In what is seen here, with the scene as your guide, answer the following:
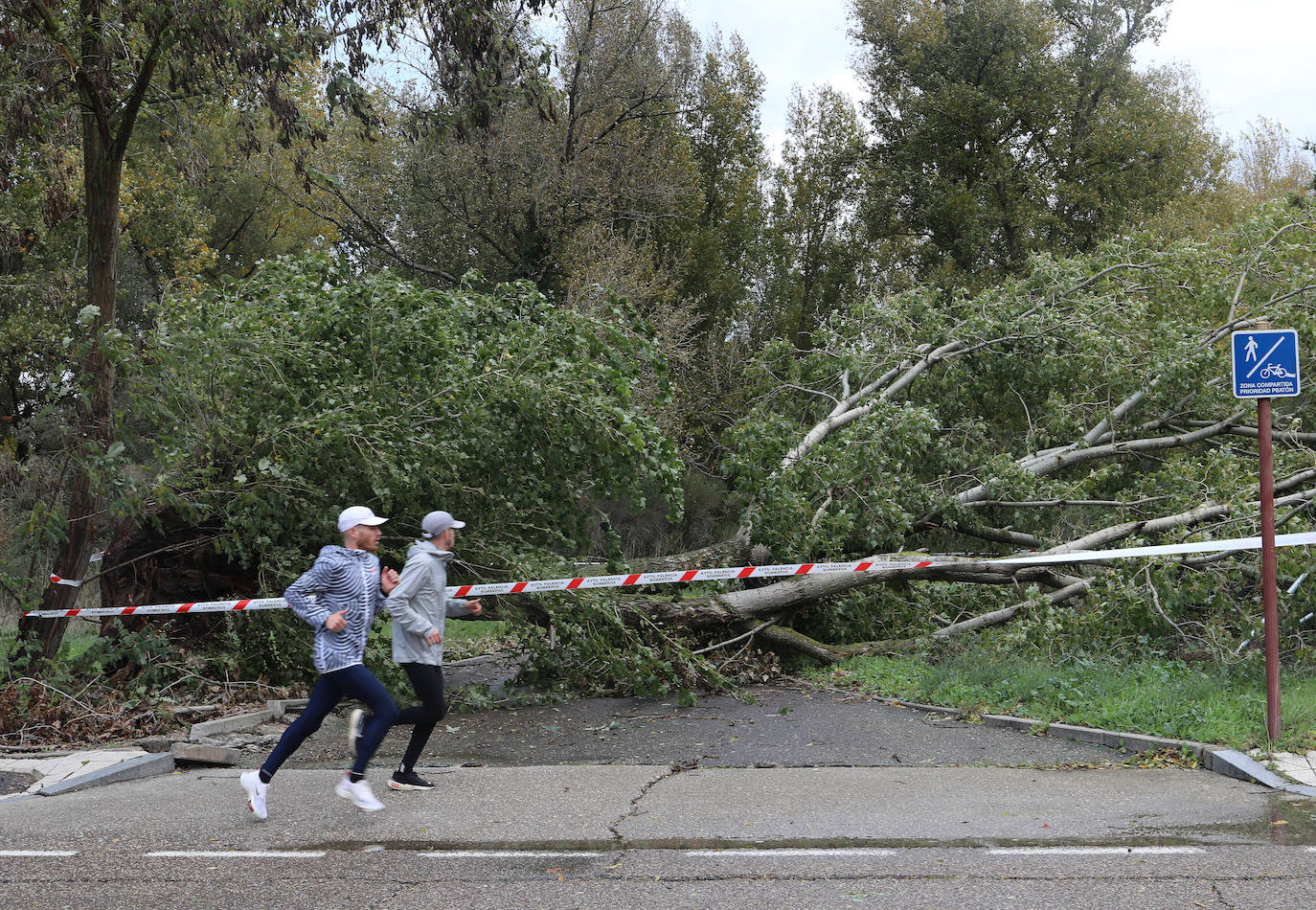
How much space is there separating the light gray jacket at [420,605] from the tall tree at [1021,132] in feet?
82.8

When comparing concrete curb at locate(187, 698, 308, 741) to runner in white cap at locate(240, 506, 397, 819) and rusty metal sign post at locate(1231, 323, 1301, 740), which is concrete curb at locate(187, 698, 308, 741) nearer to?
runner in white cap at locate(240, 506, 397, 819)

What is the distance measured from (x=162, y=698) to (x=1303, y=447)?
1093cm

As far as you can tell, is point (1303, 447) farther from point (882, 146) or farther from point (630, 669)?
point (882, 146)

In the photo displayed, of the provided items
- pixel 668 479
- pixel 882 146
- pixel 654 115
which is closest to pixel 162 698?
pixel 668 479

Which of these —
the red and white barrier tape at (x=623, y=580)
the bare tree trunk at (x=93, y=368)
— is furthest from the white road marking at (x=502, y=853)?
the bare tree trunk at (x=93, y=368)

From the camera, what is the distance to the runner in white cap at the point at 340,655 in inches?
222

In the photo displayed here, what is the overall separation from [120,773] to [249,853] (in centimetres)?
232

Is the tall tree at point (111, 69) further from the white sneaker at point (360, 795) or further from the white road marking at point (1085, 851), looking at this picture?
the white road marking at point (1085, 851)

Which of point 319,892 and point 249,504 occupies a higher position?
point 249,504

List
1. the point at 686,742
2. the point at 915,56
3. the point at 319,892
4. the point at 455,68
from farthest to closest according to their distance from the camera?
1. the point at 915,56
2. the point at 455,68
3. the point at 686,742
4. the point at 319,892

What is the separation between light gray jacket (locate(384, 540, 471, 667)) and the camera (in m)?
5.95

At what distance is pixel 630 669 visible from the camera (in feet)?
31.0

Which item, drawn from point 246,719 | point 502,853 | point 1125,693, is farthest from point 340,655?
point 1125,693

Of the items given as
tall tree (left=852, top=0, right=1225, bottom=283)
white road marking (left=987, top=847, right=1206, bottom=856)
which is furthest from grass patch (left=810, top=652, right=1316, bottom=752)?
tall tree (left=852, top=0, right=1225, bottom=283)
